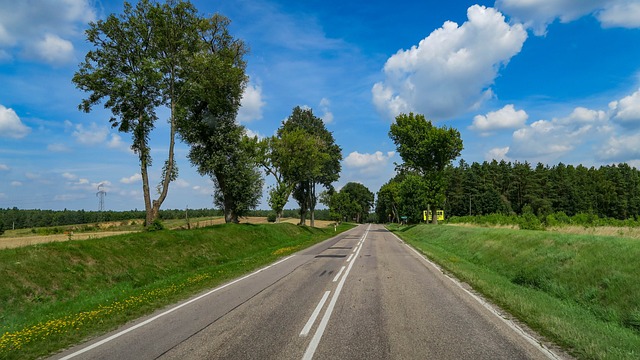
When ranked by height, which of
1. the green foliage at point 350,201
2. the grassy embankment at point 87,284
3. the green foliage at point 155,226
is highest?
the green foliage at point 350,201

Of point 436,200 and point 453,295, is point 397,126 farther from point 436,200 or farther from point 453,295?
point 453,295

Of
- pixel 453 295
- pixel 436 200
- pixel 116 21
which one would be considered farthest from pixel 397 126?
pixel 453 295

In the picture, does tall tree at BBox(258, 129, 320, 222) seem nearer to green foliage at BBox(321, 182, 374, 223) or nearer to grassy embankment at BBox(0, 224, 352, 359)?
grassy embankment at BBox(0, 224, 352, 359)

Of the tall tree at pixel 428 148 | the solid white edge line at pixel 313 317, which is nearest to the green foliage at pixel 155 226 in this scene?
the solid white edge line at pixel 313 317

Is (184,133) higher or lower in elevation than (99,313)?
higher

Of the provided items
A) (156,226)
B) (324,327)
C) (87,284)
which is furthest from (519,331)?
(156,226)

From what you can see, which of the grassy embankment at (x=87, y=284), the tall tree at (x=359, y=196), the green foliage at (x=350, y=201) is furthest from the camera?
the tall tree at (x=359, y=196)

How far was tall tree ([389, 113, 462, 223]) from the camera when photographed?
164ft

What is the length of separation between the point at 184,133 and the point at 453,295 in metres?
29.7

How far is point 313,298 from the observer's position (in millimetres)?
10227

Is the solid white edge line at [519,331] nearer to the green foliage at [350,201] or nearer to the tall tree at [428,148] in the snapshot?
the tall tree at [428,148]

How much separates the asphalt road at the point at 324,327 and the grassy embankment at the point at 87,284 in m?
1.00

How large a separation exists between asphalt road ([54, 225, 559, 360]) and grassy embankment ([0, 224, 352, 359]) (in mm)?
1005

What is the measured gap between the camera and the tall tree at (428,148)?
164 ft
